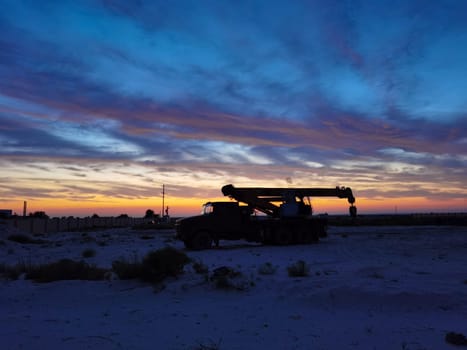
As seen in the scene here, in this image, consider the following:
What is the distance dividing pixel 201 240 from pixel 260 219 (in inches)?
169

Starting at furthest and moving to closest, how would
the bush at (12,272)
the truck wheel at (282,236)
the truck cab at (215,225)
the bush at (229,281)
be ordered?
the truck wheel at (282,236) → the truck cab at (215,225) → the bush at (12,272) → the bush at (229,281)

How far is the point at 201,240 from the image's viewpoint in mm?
25219

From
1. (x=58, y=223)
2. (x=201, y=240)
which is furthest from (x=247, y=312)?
(x=58, y=223)

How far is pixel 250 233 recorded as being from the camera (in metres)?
26.8

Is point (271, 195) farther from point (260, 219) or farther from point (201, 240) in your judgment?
point (201, 240)

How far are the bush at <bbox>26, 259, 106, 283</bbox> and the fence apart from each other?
137 ft

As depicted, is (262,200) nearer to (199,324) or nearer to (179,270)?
(179,270)

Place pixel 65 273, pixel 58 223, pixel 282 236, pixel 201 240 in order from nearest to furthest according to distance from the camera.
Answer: pixel 65 273 < pixel 201 240 < pixel 282 236 < pixel 58 223

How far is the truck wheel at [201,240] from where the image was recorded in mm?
25031

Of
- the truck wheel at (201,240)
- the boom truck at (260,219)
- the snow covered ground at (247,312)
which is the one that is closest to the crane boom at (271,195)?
the boom truck at (260,219)

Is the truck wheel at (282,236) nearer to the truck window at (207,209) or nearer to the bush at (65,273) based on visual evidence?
the truck window at (207,209)

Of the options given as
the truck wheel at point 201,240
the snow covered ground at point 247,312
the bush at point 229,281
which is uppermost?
the truck wheel at point 201,240

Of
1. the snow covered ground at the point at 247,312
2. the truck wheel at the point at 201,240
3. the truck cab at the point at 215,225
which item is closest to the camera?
the snow covered ground at the point at 247,312

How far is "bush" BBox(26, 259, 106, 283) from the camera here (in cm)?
1289
